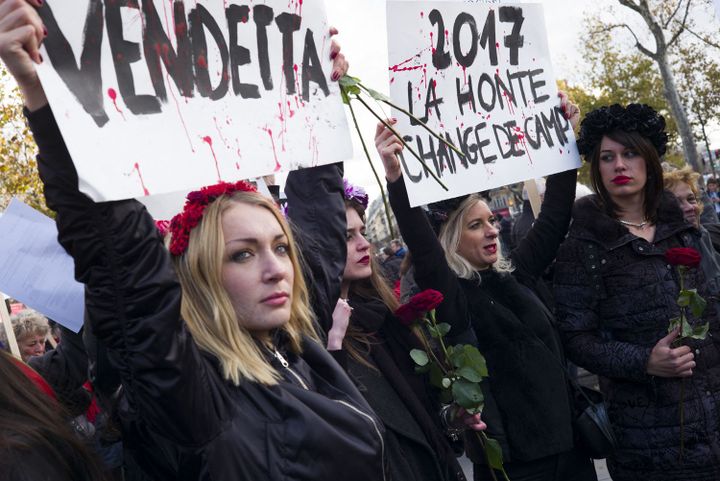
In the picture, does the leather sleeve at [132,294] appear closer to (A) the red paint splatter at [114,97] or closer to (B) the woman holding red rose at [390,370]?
(A) the red paint splatter at [114,97]

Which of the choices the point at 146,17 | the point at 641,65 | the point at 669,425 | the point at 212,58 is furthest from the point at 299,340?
the point at 641,65

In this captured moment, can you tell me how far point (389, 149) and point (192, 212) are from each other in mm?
1019

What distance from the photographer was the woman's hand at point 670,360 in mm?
2811

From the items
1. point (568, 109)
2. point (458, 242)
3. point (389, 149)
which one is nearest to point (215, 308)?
point (389, 149)

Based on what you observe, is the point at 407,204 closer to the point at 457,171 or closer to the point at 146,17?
the point at 457,171

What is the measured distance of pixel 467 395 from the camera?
2.60m

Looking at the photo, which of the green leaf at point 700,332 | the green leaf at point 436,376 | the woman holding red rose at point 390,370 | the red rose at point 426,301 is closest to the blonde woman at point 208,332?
the woman holding red rose at point 390,370

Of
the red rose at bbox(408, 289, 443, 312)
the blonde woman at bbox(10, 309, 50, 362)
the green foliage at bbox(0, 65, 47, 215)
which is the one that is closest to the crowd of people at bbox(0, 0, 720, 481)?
the red rose at bbox(408, 289, 443, 312)

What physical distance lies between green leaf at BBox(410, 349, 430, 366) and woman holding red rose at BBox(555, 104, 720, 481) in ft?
2.57

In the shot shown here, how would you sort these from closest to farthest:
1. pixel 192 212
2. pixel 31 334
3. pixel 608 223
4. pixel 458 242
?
pixel 192 212
pixel 608 223
pixel 458 242
pixel 31 334

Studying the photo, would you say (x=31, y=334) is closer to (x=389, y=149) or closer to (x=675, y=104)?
(x=389, y=149)

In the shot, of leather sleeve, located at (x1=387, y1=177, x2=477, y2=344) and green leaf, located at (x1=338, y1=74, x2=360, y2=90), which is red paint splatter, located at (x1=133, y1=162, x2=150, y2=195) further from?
leather sleeve, located at (x1=387, y1=177, x2=477, y2=344)

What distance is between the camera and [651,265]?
3.02m

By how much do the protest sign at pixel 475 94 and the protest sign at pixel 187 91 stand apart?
1.98ft
